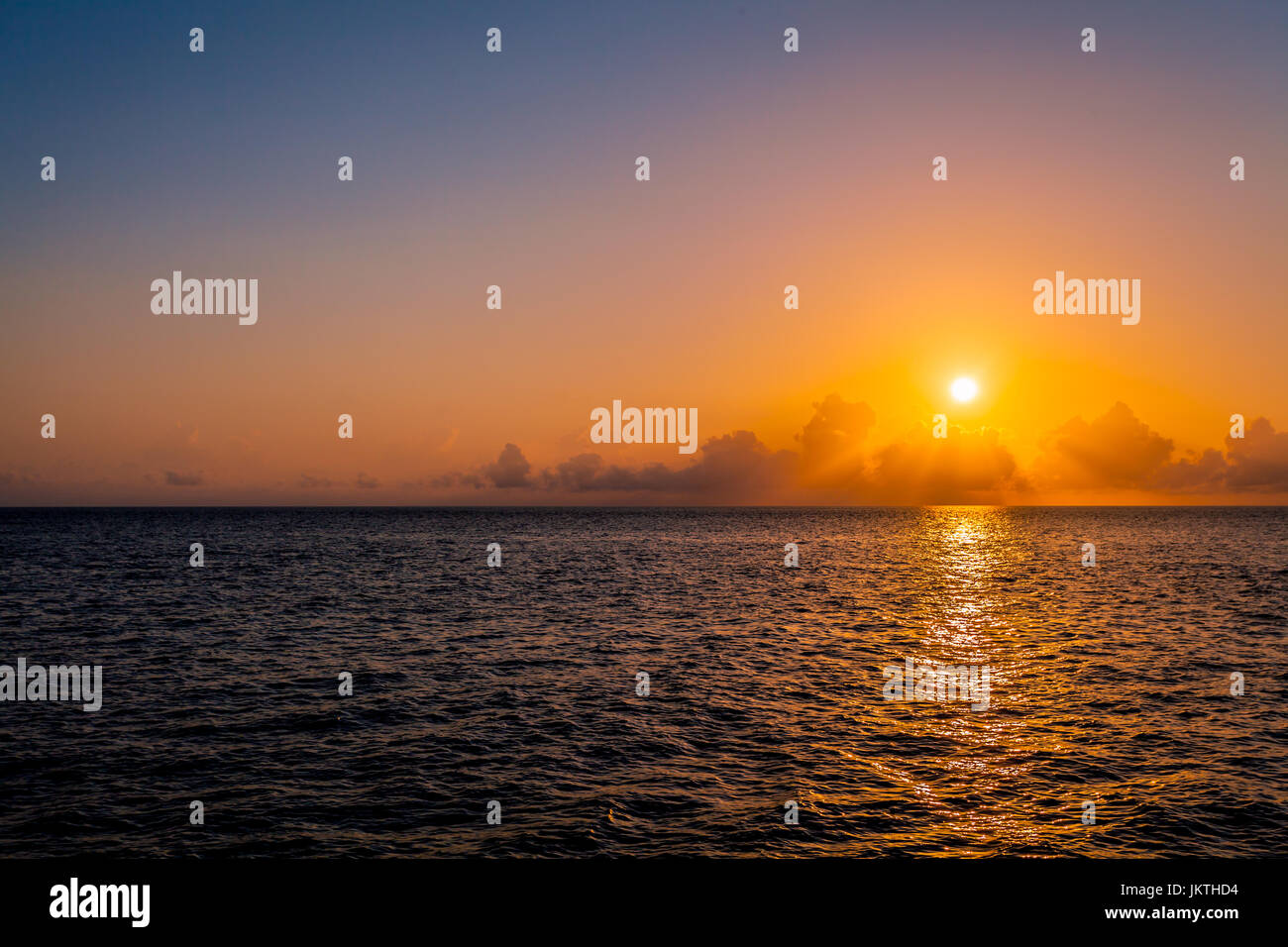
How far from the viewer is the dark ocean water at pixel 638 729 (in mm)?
17891

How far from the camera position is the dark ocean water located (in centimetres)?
1789

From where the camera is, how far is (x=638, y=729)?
1009 inches
